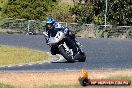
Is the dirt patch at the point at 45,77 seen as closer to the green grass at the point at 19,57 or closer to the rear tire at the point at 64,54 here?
the rear tire at the point at 64,54

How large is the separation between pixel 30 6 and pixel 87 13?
681cm

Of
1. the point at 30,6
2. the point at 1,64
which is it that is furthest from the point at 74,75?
the point at 30,6

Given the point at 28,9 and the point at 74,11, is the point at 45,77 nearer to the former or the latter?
the point at 74,11

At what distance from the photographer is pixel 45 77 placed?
16.9 m

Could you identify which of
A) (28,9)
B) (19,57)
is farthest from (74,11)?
(19,57)

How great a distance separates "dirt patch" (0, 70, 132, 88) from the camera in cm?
1567

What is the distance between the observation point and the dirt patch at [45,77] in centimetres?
1567

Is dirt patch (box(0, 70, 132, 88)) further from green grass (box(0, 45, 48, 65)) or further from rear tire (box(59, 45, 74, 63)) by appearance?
green grass (box(0, 45, 48, 65))

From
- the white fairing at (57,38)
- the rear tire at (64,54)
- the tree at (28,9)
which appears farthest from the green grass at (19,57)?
the tree at (28,9)

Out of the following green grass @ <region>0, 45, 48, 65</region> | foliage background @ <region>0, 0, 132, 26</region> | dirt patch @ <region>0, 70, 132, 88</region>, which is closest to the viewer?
dirt patch @ <region>0, 70, 132, 88</region>

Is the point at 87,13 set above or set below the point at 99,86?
below

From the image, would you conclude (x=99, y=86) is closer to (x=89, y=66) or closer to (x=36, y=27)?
(x=89, y=66)

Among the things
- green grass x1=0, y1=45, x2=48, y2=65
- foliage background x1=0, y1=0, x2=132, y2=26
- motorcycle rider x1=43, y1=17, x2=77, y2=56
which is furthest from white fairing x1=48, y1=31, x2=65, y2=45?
foliage background x1=0, y1=0, x2=132, y2=26

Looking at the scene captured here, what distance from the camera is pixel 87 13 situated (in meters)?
54.1
